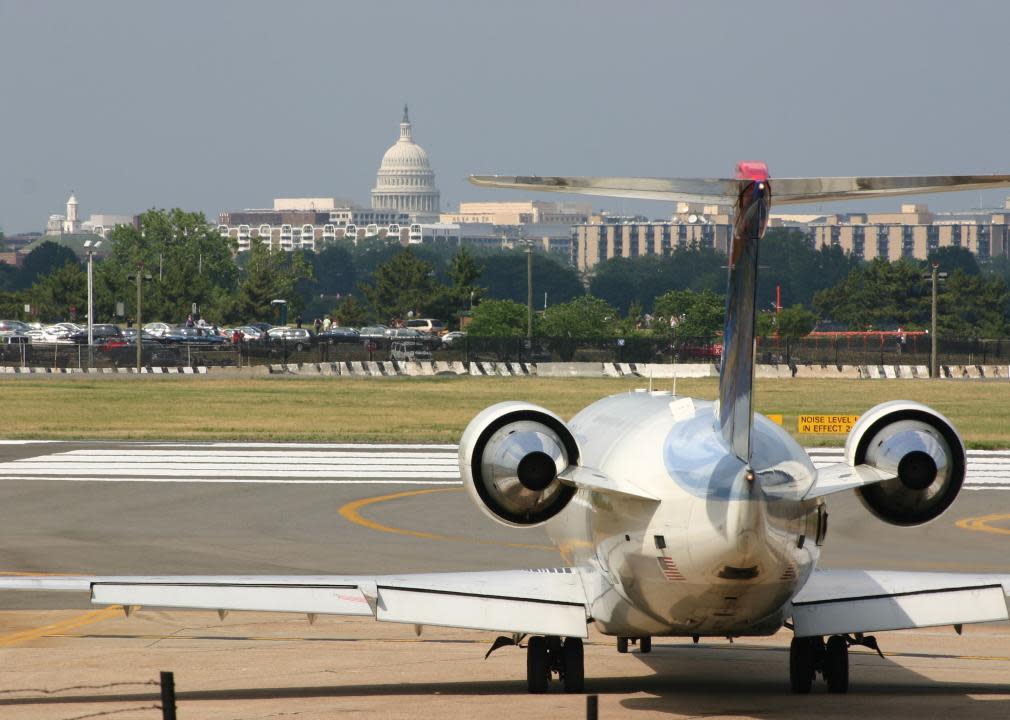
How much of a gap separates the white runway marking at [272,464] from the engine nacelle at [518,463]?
1994 cm

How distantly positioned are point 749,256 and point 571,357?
260 ft

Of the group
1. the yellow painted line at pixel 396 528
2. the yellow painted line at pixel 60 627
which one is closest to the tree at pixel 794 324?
the yellow painted line at pixel 396 528

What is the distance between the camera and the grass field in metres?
47.8

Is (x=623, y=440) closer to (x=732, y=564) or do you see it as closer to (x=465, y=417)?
(x=732, y=564)

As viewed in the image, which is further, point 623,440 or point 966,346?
point 966,346

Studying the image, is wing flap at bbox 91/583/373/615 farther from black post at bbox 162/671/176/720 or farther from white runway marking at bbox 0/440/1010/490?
white runway marking at bbox 0/440/1010/490

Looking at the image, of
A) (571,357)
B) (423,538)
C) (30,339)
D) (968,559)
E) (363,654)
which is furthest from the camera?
(30,339)

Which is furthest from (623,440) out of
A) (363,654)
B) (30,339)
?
(30,339)

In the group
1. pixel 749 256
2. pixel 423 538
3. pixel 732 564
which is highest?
pixel 749 256

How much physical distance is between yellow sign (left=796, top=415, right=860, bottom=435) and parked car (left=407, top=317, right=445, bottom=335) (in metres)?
99.8

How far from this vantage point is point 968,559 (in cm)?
2527

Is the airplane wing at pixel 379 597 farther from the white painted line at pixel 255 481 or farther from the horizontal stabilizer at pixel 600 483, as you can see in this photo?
the white painted line at pixel 255 481

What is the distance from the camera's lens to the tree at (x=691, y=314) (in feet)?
403

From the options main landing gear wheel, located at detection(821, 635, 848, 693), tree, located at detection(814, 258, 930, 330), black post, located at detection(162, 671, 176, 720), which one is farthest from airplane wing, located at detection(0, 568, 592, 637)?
tree, located at detection(814, 258, 930, 330)
